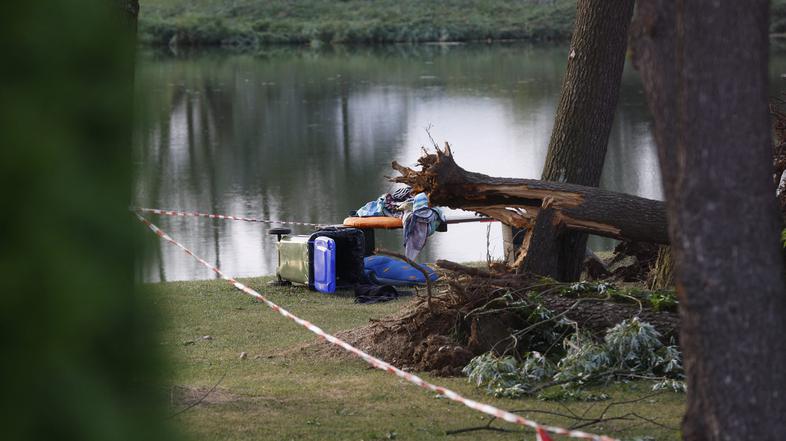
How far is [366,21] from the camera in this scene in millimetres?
55625

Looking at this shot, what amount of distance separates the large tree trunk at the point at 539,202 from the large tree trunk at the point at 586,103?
37 centimetres

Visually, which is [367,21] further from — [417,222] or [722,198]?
[722,198]

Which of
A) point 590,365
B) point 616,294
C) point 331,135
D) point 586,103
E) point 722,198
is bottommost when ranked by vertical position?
point 331,135

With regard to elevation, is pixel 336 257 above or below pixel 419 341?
below

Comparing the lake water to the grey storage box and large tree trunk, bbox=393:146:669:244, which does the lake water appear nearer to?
the grey storage box

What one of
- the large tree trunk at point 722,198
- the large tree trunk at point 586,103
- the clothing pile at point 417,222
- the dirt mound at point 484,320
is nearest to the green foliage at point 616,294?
the dirt mound at point 484,320

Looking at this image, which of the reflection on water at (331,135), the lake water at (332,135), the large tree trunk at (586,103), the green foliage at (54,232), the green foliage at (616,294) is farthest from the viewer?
the reflection on water at (331,135)

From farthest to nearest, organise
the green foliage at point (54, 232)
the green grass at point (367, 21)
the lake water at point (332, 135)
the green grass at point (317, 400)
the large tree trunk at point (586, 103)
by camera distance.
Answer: the green grass at point (367, 21), the lake water at point (332, 135), the large tree trunk at point (586, 103), the green grass at point (317, 400), the green foliage at point (54, 232)

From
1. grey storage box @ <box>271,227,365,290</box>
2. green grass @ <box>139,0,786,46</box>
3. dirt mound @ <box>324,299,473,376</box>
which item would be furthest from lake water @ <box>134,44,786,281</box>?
green grass @ <box>139,0,786,46</box>

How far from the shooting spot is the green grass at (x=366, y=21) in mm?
51625

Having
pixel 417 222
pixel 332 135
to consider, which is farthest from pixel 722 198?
pixel 332 135

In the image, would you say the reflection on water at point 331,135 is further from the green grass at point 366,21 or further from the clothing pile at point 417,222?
the green grass at point 366,21

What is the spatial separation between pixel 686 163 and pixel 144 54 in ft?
7.61

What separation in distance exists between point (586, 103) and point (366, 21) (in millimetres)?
48504
